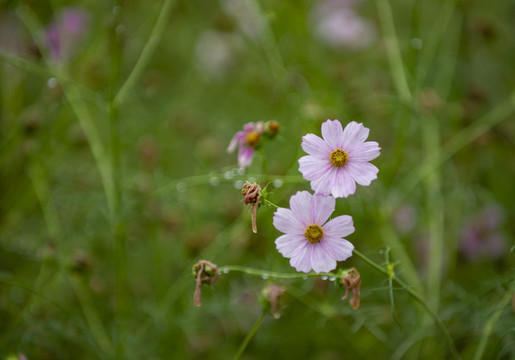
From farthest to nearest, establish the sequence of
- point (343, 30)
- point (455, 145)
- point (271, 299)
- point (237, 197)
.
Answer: point (343, 30), point (237, 197), point (455, 145), point (271, 299)

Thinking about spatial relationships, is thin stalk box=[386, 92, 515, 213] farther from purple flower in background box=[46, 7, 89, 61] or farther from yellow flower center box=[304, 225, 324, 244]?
purple flower in background box=[46, 7, 89, 61]

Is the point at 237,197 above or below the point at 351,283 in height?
above

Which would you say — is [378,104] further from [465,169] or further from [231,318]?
[231,318]

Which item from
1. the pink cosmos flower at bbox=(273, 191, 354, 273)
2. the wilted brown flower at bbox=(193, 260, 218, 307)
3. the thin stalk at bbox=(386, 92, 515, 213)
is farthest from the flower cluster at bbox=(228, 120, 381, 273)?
the thin stalk at bbox=(386, 92, 515, 213)

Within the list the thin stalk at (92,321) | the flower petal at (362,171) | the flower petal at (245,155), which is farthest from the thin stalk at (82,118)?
the flower petal at (362,171)

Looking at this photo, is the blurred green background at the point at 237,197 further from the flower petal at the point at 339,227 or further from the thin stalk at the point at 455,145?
the flower petal at the point at 339,227

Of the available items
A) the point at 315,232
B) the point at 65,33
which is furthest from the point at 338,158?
the point at 65,33

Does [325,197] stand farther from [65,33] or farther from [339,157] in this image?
[65,33]
